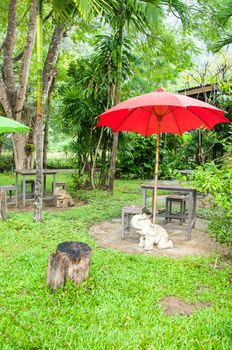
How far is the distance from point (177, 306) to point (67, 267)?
1073 mm

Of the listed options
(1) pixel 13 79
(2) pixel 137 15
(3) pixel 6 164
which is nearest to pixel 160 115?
(2) pixel 137 15

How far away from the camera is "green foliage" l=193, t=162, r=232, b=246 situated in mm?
3479

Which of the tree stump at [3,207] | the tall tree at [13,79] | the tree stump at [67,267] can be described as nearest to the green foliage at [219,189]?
the tree stump at [67,267]

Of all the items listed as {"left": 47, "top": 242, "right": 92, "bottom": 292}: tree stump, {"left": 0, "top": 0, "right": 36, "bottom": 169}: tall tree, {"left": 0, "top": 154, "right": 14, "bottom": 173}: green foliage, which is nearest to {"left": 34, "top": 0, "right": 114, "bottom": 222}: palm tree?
{"left": 47, "top": 242, "right": 92, "bottom": 292}: tree stump

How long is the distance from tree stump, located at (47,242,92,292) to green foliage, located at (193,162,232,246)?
1447mm

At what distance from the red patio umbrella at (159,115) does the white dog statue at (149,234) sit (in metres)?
0.29

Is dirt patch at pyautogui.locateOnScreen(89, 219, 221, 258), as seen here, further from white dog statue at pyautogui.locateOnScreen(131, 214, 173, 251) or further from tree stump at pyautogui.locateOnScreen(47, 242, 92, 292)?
tree stump at pyautogui.locateOnScreen(47, 242, 92, 292)

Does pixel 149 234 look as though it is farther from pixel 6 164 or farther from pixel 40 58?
pixel 6 164

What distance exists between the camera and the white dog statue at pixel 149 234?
4.52m

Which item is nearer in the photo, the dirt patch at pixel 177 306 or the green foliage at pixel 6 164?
the dirt patch at pixel 177 306

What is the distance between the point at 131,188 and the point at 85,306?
7237 millimetres

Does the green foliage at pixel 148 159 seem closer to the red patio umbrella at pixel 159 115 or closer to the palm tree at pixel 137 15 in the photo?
the palm tree at pixel 137 15

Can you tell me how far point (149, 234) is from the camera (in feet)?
14.8

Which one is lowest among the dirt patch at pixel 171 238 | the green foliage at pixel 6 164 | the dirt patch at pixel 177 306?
the dirt patch at pixel 177 306
